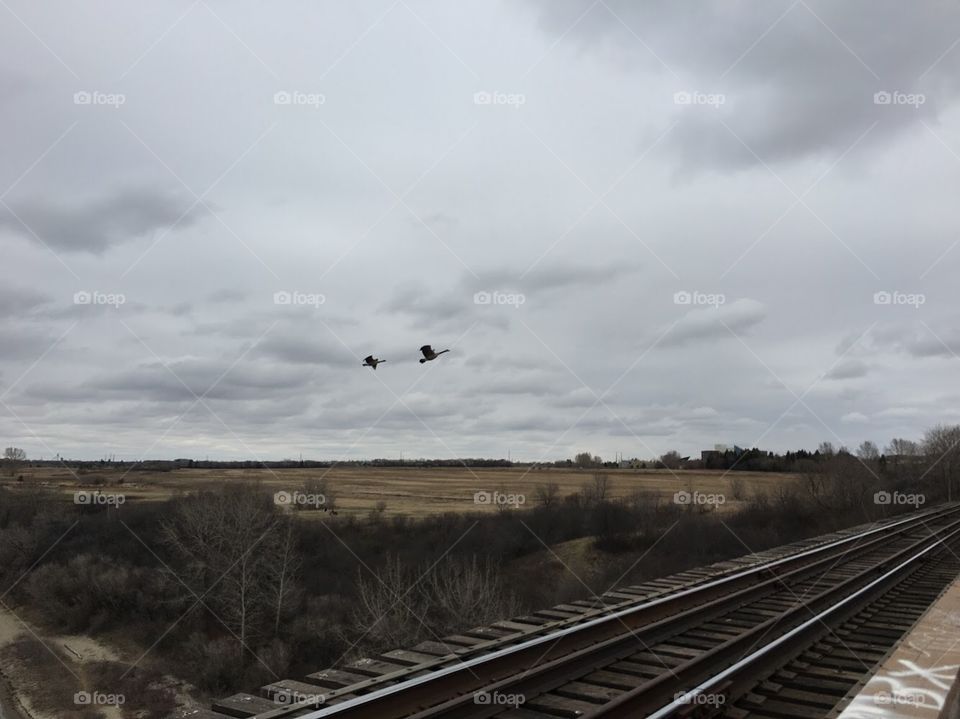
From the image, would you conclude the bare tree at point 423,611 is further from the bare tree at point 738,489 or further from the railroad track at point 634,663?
the bare tree at point 738,489

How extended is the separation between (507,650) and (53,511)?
80360 millimetres

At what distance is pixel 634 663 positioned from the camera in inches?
311

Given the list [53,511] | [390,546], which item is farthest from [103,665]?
[53,511]

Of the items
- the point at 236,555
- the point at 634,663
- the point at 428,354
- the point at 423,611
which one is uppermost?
the point at 428,354

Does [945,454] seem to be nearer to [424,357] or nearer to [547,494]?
[547,494]

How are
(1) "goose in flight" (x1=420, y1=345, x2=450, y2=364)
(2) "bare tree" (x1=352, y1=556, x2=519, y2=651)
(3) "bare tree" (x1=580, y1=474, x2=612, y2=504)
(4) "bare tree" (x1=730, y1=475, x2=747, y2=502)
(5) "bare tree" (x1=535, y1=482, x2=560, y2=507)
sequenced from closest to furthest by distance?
1. (1) "goose in flight" (x1=420, y1=345, x2=450, y2=364)
2. (2) "bare tree" (x1=352, y1=556, x2=519, y2=651)
3. (3) "bare tree" (x1=580, y1=474, x2=612, y2=504)
4. (5) "bare tree" (x1=535, y1=482, x2=560, y2=507)
5. (4) "bare tree" (x1=730, y1=475, x2=747, y2=502)

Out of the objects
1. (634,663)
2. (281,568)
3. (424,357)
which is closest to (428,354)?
(424,357)

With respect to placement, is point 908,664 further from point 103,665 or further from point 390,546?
point 390,546

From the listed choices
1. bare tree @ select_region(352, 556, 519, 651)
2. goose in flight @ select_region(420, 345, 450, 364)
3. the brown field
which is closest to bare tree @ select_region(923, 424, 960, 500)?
the brown field

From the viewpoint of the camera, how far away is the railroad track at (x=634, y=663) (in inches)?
238

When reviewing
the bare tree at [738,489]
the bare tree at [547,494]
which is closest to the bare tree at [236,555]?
the bare tree at [547,494]

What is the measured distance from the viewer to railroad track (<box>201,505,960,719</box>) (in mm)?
6047

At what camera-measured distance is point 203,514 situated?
58.6m

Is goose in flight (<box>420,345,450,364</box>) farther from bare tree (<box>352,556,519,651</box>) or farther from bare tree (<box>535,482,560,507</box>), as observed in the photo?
bare tree (<box>535,482,560,507</box>)
